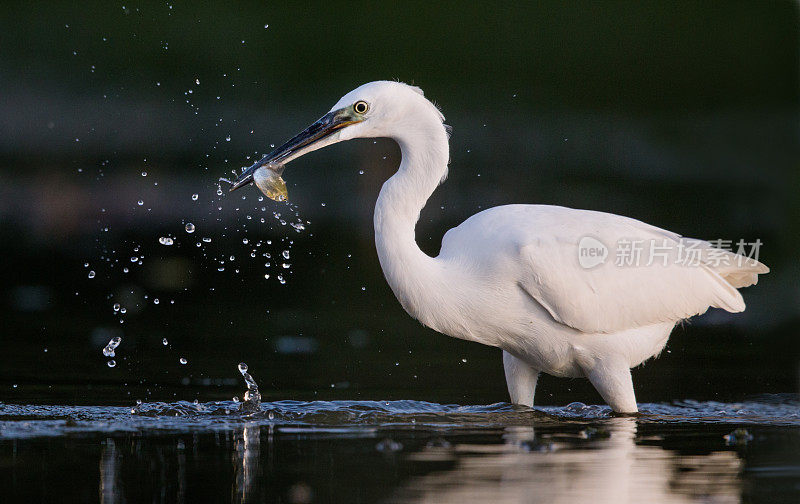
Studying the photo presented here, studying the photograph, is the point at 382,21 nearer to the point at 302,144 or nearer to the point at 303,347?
the point at 303,347

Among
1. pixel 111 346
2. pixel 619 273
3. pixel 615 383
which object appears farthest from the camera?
pixel 111 346

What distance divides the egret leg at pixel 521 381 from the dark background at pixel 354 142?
4579mm

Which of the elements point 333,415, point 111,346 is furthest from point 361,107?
point 111,346

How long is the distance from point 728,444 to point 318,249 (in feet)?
26.7

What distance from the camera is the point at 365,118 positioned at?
6.23 m

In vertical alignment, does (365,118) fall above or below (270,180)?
above

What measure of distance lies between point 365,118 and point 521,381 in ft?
5.31

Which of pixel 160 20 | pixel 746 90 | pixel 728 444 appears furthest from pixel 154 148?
pixel 728 444

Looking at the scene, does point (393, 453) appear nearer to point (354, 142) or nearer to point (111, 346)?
point (111, 346)

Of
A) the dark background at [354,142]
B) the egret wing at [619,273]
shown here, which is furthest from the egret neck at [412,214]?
the dark background at [354,142]

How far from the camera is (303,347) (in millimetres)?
8594

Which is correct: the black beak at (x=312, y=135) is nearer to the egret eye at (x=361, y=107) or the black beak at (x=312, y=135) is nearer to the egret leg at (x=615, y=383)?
the egret eye at (x=361, y=107)

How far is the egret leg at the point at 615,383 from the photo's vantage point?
20.8 feet

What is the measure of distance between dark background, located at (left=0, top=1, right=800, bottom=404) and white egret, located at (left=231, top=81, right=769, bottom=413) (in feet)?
15.9
